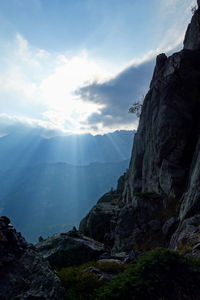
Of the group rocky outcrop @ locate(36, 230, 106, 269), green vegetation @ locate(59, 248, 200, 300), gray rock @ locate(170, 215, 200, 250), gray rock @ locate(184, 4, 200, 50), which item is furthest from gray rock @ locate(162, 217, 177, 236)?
gray rock @ locate(184, 4, 200, 50)

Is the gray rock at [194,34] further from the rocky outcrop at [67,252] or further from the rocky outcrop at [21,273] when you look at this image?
the rocky outcrop at [21,273]

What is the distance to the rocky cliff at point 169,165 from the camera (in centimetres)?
2052

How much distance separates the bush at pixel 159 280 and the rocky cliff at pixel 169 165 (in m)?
10.4

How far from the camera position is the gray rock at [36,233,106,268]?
49.8ft

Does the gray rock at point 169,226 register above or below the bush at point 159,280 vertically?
below

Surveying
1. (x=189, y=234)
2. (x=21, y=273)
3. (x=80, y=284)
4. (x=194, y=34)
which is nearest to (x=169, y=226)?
(x=189, y=234)

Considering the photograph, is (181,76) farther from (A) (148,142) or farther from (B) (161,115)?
(A) (148,142)

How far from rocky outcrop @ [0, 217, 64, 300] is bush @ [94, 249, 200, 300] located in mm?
2141

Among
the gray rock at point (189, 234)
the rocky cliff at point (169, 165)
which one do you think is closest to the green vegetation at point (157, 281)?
the gray rock at point (189, 234)

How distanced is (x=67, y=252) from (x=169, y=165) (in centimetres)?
1733

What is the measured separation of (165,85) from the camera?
29.9m

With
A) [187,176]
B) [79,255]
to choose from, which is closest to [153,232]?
[187,176]

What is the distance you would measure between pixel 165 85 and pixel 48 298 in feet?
102

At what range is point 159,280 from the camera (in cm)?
681
